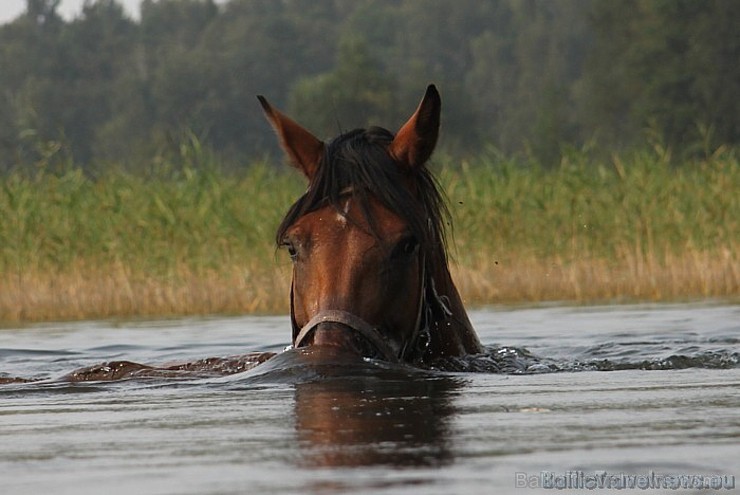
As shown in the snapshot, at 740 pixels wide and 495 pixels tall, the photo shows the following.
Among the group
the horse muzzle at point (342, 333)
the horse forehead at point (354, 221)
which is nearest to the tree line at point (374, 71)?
the horse forehead at point (354, 221)

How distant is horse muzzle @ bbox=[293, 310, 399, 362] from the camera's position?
495cm

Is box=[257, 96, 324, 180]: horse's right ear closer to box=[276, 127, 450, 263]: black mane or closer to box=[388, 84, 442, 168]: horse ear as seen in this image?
box=[276, 127, 450, 263]: black mane

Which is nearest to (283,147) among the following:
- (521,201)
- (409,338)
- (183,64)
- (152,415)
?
(409,338)

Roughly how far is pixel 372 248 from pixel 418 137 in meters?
0.60

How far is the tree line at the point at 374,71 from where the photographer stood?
161 feet

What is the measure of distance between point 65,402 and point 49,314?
7689 mm

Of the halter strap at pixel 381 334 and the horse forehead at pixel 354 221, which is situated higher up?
the horse forehead at pixel 354 221

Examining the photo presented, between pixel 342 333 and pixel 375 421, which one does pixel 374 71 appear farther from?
pixel 375 421

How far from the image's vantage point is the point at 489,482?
125 inches

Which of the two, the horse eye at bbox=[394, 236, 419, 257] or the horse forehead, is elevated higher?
the horse forehead

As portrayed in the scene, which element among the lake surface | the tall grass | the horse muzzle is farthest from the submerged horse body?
the tall grass

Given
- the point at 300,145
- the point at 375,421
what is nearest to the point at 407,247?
the point at 300,145

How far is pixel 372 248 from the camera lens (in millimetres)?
5191

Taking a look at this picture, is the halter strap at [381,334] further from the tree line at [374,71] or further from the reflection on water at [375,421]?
the tree line at [374,71]
